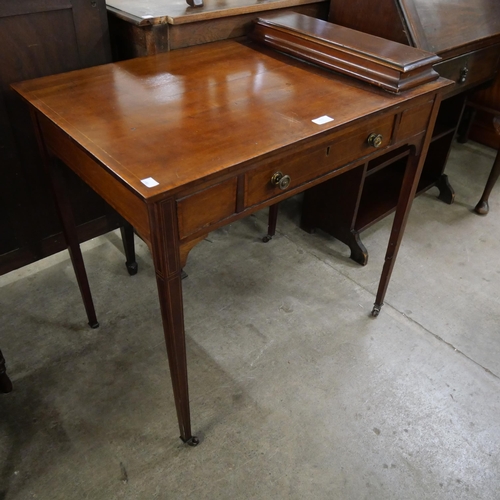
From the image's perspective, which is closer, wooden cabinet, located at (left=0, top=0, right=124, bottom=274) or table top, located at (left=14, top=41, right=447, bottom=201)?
table top, located at (left=14, top=41, right=447, bottom=201)

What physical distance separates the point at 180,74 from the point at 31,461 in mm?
1186

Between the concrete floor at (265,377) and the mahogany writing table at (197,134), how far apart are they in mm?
187

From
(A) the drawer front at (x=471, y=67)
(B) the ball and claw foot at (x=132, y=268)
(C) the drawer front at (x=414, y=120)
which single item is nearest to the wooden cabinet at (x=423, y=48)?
(A) the drawer front at (x=471, y=67)

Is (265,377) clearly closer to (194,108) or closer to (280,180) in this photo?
(280,180)

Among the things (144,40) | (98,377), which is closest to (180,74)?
(144,40)

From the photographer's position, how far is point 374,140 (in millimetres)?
1333

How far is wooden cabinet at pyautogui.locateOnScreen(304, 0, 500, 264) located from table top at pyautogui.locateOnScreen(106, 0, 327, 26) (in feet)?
1.16

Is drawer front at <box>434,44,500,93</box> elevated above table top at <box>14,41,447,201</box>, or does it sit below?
below

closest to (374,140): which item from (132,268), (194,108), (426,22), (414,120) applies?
(414,120)

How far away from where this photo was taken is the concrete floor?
1415mm

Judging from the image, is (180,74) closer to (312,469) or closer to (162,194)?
(162,194)

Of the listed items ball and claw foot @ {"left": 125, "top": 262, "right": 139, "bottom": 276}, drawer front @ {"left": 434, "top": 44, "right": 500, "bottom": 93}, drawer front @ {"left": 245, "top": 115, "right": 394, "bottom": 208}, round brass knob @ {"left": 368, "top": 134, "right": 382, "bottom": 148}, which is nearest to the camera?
drawer front @ {"left": 245, "top": 115, "right": 394, "bottom": 208}

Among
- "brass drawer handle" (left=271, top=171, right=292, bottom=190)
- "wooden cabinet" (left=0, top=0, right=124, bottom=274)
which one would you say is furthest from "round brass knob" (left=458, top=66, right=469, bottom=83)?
"wooden cabinet" (left=0, top=0, right=124, bottom=274)

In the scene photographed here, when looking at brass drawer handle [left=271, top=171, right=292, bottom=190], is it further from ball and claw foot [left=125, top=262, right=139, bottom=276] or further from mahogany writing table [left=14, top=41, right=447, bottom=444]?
ball and claw foot [left=125, top=262, right=139, bottom=276]
